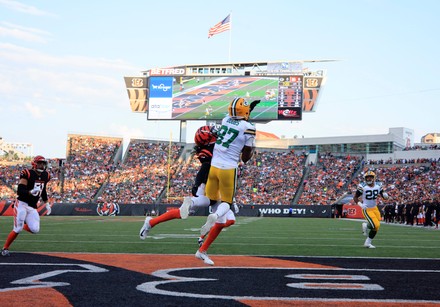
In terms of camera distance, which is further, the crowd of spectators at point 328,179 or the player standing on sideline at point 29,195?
the crowd of spectators at point 328,179

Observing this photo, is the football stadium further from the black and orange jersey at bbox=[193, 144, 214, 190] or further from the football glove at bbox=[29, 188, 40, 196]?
the black and orange jersey at bbox=[193, 144, 214, 190]

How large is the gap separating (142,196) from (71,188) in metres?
6.69

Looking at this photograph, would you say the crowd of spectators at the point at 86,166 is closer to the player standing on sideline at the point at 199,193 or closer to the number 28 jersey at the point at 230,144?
the player standing on sideline at the point at 199,193


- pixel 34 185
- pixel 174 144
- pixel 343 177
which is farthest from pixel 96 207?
pixel 34 185

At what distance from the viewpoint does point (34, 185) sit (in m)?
9.22

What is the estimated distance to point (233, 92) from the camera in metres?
43.3

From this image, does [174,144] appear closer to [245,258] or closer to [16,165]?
[16,165]

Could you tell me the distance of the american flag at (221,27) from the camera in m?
48.9

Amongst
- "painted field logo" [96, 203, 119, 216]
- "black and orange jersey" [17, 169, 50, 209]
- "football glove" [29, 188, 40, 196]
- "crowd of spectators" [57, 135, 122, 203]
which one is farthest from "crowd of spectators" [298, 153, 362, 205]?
"football glove" [29, 188, 40, 196]

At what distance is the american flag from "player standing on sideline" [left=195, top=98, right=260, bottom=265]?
42.6 meters

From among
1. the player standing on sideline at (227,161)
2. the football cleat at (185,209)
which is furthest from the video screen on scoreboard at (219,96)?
the football cleat at (185,209)

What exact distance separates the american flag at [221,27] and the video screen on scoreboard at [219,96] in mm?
7152

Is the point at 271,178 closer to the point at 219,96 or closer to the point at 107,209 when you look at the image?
the point at 219,96

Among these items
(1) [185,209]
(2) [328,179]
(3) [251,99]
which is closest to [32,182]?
(1) [185,209]
